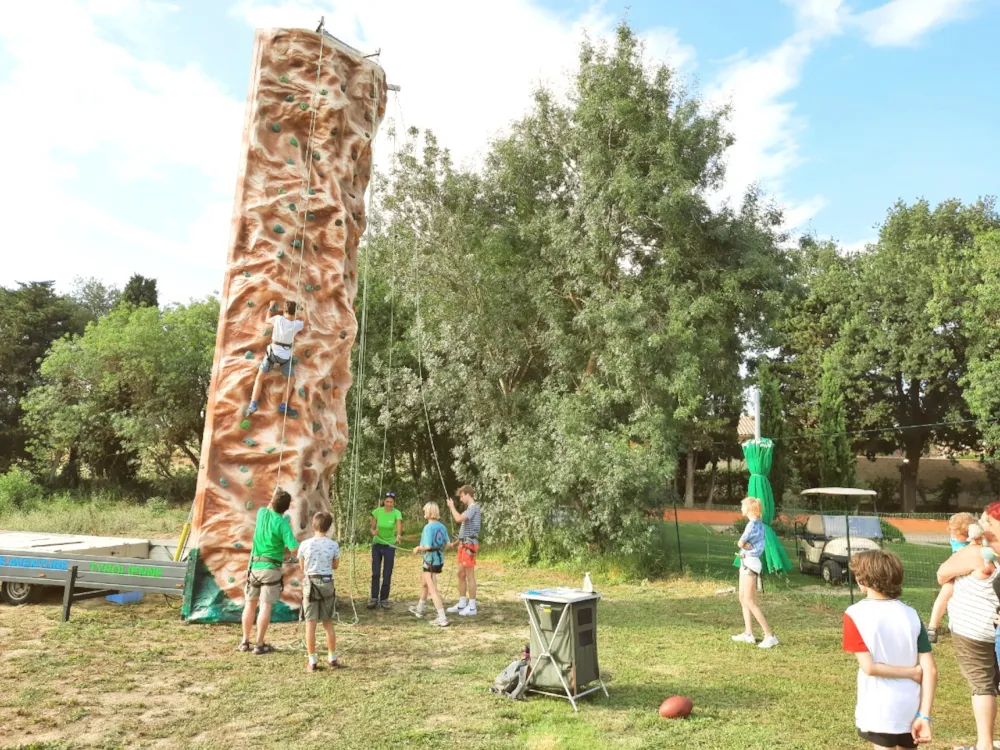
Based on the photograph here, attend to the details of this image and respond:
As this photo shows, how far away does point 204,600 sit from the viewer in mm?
8672

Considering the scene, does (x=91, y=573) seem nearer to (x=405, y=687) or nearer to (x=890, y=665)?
(x=405, y=687)

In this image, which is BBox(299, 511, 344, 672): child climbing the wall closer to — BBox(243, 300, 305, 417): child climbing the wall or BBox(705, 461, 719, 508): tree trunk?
BBox(243, 300, 305, 417): child climbing the wall

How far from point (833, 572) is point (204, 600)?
10.8m

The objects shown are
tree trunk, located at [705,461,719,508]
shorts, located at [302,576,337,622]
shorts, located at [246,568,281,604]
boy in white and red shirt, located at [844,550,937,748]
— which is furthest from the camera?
tree trunk, located at [705,461,719,508]

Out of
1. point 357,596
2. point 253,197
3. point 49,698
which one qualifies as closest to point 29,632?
point 49,698

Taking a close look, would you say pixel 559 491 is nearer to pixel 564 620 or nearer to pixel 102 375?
pixel 564 620

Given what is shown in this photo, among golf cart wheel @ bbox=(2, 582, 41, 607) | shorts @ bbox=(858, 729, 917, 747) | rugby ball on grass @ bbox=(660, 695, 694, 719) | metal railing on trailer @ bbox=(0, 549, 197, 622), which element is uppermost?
shorts @ bbox=(858, 729, 917, 747)

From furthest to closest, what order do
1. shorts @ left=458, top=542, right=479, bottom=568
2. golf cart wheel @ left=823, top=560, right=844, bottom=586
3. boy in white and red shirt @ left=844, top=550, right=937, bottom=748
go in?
golf cart wheel @ left=823, top=560, right=844, bottom=586 < shorts @ left=458, top=542, right=479, bottom=568 < boy in white and red shirt @ left=844, top=550, right=937, bottom=748

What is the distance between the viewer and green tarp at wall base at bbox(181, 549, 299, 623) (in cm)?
863

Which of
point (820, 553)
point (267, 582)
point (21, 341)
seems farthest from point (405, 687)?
point (21, 341)

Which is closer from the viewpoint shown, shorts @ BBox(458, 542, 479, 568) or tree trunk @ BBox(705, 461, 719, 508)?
shorts @ BBox(458, 542, 479, 568)

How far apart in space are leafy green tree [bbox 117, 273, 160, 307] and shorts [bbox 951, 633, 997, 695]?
37989mm

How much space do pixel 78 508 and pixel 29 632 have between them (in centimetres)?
1410

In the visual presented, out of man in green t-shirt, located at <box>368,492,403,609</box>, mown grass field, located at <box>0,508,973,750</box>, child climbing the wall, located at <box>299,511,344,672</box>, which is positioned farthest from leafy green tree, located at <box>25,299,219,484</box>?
child climbing the wall, located at <box>299,511,344,672</box>
